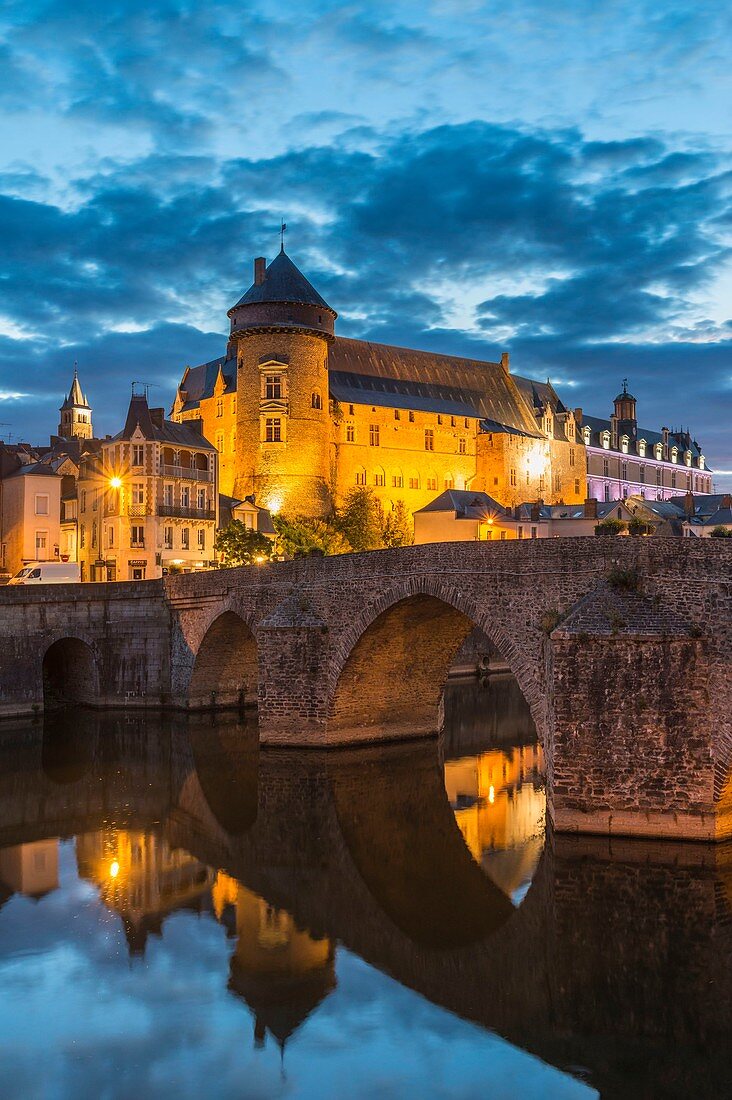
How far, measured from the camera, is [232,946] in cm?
1579

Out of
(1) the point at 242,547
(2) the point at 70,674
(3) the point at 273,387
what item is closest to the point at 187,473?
(1) the point at 242,547

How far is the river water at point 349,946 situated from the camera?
12.0 metres

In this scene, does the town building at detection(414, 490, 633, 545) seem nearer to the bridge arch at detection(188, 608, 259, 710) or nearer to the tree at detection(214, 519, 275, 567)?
the tree at detection(214, 519, 275, 567)

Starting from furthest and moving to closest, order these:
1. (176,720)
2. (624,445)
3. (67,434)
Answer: (67,434) < (624,445) < (176,720)

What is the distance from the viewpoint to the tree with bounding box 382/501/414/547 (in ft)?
261

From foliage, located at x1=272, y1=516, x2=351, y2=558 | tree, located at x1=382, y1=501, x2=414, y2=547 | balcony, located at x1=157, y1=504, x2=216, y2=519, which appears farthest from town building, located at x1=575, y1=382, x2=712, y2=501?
balcony, located at x1=157, y1=504, x2=216, y2=519

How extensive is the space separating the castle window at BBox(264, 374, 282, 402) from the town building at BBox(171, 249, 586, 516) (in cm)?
10

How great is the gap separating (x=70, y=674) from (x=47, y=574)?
789cm

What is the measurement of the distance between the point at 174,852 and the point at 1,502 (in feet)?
128

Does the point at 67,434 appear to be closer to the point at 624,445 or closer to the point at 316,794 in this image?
the point at 624,445

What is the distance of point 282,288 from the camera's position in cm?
7550

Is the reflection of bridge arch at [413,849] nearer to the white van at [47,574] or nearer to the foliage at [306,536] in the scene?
the white van at [47,574]

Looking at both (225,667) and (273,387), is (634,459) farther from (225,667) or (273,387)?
(225,667)

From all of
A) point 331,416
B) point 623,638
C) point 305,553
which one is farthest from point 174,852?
point 331,416
